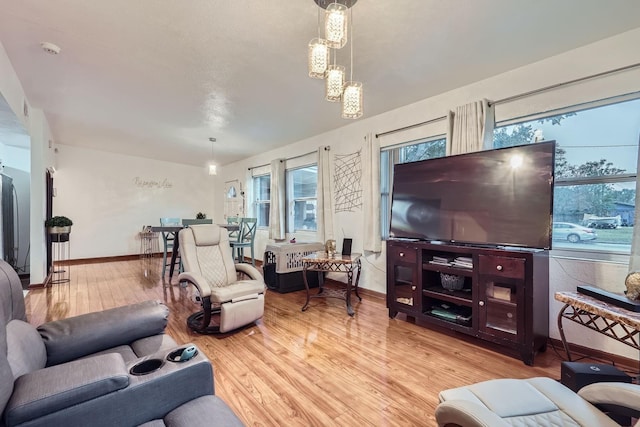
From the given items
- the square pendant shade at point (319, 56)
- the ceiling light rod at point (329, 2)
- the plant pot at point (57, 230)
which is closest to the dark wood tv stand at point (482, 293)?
the square pendant shade at point (319, 56)

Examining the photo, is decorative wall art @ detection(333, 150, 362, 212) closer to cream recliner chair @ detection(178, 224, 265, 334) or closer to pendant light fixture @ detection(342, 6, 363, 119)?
cream recliner chair @ detection(178, 224, 265, 334)

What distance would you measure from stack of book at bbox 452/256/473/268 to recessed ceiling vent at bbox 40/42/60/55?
3927 mm

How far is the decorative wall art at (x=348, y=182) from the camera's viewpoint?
164 inches

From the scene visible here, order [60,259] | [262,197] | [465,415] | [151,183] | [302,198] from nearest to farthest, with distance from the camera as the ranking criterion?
[465,415], [302,198], [60,259], [262,197], [151,183]

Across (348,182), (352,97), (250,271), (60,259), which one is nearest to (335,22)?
(352,97)

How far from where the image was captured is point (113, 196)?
6.62 m

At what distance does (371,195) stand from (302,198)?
6.35 ft

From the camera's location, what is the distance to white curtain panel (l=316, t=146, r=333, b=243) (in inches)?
180

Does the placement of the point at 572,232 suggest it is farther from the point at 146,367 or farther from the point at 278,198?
the point at 278,198

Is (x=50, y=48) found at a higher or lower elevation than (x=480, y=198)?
higher

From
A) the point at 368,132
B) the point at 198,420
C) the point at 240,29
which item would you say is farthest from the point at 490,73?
the point at 198,420

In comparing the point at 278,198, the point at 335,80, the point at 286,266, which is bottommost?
the point at 286,266

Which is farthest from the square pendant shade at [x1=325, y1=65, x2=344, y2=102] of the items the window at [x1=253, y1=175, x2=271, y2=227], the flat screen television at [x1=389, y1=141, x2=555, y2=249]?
the window at [x1=253, y1=175, x2=271, y2=227]

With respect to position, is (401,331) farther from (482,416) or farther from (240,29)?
(240,29)
